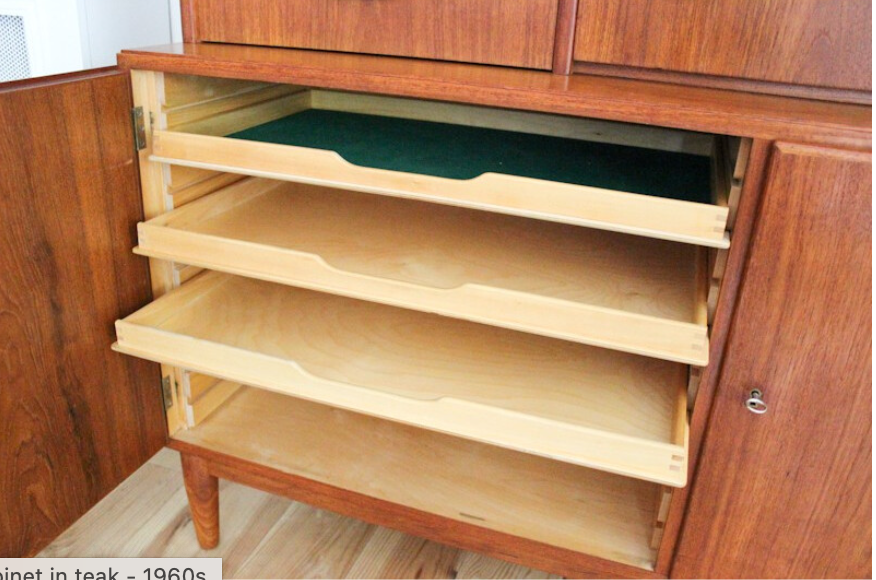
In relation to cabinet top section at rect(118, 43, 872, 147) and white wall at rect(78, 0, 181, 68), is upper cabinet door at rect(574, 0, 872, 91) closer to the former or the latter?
cabinet top section at rect(118, 43, 872, 147)

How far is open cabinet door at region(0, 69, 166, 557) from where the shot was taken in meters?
0.78

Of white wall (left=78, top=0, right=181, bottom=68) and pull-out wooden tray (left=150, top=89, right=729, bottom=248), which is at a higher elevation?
white wall (left=78, top=0, right=181, bottom=68)

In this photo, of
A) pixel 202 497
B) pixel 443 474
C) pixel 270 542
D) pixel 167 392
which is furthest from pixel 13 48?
pixel 443 474

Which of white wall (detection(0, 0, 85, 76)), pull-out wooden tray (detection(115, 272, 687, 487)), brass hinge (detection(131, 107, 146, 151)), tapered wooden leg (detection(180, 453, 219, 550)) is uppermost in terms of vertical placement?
white wall (detection(0, 0, 85, 76))

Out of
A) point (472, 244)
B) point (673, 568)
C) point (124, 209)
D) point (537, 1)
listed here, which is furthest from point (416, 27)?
point (673, 568)

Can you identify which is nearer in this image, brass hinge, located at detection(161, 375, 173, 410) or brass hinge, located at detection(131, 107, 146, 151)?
brass hinge, located at detection(131, 107, 146, 151)

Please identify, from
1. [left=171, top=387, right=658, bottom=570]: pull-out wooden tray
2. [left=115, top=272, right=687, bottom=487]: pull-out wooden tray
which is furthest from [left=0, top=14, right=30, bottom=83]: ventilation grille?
[left=171, top=387, right=658, bottom=570]: pull-out wooden tray

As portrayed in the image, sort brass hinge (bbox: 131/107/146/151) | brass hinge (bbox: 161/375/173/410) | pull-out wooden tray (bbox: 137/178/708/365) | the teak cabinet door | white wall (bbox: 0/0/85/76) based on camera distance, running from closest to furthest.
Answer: the teak cabinet door, pull-out wooden tray (bbox: 137/178/708/365), brass hinge (bbox: 131/107/146/151), brass hinge (bbox: 161/375/173/410), white wall (bbox: 0/0/85/76)

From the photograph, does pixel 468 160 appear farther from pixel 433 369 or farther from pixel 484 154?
pixel 433 369

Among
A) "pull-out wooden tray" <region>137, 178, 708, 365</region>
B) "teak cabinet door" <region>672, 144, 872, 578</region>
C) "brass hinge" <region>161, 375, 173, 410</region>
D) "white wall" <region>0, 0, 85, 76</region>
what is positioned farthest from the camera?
"white wall" <region>0, 0, 85, 76</region>

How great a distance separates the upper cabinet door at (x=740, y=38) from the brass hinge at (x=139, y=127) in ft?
1.81

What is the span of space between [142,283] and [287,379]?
0.26 metres

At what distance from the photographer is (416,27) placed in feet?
3.04

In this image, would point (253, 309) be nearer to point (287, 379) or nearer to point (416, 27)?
point (287, 379)
